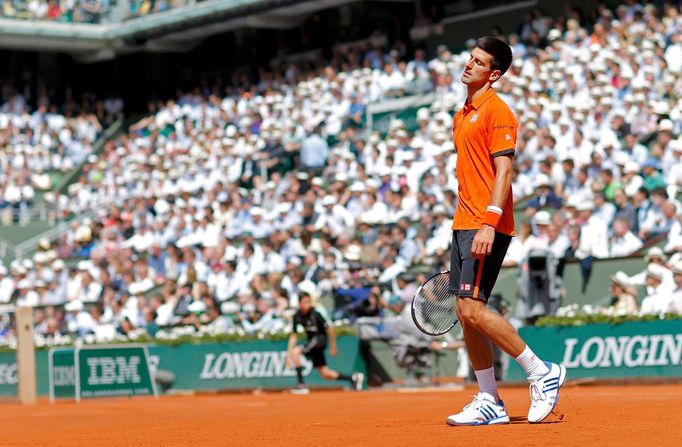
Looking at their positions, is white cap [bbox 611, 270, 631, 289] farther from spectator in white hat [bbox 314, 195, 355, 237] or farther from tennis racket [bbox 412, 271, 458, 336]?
tennis racket [bbox 412, 271, 458, 336]

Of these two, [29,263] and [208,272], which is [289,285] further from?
[29,263]

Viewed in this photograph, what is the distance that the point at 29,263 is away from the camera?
30.6 m

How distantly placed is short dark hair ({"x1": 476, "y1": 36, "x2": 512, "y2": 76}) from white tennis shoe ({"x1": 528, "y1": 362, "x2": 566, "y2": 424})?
6.53 feet

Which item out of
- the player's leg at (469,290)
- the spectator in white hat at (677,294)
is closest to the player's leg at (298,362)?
the spectator in white hat at (677,294)

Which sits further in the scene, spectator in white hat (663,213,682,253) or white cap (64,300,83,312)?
white cap (64,300,83,312)

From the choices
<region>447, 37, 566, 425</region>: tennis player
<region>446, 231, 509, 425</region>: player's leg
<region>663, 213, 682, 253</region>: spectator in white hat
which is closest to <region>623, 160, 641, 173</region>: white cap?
<region>663, 213, 682, 253</region>: spectator in white hat

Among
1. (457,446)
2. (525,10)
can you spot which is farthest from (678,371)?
(525,10)

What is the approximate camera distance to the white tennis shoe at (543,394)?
27.8 ft

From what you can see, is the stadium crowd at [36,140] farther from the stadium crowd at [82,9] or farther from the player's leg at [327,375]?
the player's leg at [327,375]

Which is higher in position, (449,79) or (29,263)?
(449,79)

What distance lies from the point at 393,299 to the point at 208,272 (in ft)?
19.9

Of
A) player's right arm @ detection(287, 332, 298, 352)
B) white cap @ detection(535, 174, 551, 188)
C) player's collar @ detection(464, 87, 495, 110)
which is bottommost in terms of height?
player's right arm @ detection(287, 332, 298, 352)

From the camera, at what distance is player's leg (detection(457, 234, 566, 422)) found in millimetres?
8336

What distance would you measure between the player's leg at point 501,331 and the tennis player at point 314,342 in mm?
11468
